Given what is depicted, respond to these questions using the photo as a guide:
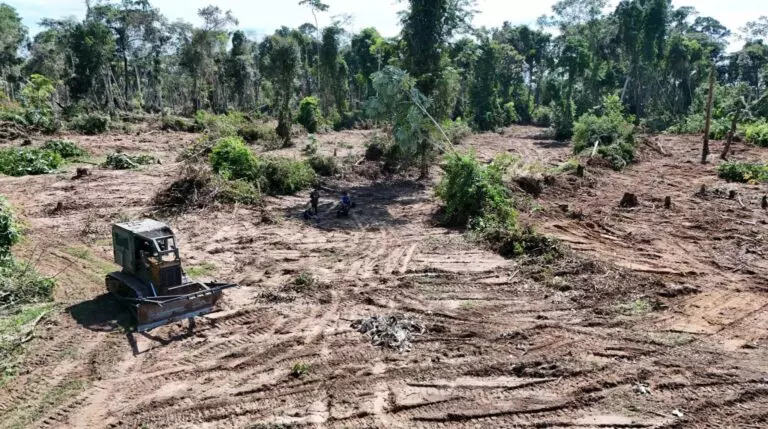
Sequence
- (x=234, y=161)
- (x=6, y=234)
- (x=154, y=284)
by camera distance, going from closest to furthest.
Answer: (x=154, y=284) < (x=6, y=234) < (x=234, y=161)

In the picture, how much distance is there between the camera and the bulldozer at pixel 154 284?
9148mm

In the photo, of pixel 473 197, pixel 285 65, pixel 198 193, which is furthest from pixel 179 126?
pixel 473 197

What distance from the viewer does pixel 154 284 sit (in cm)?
942

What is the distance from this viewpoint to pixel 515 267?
12.4 meters

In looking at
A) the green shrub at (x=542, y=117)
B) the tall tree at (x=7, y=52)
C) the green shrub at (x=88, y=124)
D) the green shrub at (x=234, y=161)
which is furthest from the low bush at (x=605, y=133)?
the tall tree at (x=7, y=52)

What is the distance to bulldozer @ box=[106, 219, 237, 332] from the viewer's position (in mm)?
9148

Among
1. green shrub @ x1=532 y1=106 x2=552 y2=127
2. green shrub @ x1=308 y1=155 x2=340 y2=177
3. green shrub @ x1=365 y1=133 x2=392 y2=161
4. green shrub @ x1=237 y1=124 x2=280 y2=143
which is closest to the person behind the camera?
green shrub @ x1=308 y1=155 x2=340 y2=177

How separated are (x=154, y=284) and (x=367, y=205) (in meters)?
10.9

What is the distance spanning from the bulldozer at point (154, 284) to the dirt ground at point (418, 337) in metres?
0.34

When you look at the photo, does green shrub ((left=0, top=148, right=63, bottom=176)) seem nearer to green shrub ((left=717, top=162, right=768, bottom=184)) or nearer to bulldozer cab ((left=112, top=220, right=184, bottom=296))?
A: bulldozer cab ((left=112, top=220, right=184, bottom=296))

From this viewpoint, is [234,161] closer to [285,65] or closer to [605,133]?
[285,65]

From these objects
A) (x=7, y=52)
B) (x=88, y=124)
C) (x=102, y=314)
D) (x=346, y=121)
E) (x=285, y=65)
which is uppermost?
(x=7, y=52)

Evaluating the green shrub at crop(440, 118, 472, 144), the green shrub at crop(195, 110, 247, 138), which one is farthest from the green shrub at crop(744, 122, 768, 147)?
the green shrub at crop(195, 110, 247, 138)

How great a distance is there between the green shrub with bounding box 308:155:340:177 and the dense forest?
241 inches
